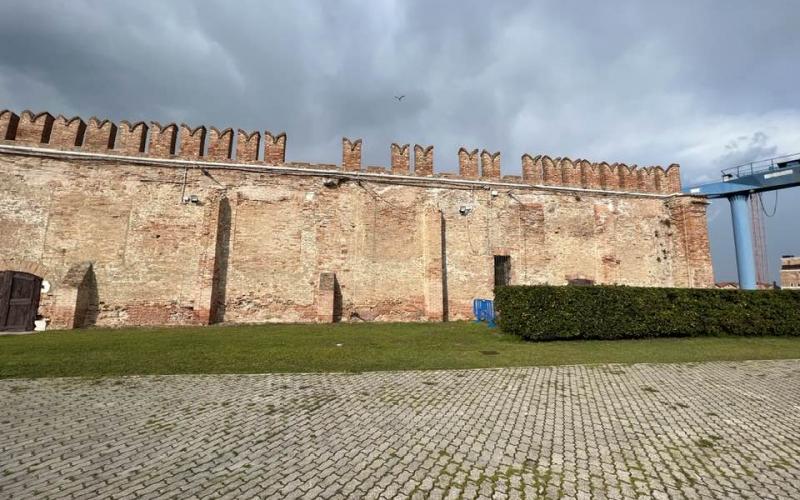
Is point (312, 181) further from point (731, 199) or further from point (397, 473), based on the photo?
point (731, 199)

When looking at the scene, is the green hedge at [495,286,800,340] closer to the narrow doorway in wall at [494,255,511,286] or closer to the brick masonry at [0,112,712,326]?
the brick masonry at [0,112,712,326]

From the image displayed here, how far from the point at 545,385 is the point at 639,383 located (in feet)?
5.32

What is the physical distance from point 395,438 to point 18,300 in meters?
15.7

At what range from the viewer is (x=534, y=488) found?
2.74 m

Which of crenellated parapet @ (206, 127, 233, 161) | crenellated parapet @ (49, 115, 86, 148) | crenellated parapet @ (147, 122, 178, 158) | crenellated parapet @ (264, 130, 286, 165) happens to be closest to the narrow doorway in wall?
crenellated parapet @ (264, 130, 286, 165)

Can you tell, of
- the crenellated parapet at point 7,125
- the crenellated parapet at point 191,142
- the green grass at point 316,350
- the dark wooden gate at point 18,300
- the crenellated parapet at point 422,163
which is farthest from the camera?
the crenellated parapet at point 422,163

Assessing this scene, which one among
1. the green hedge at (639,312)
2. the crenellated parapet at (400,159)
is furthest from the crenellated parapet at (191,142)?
the green hedge at (639,312)

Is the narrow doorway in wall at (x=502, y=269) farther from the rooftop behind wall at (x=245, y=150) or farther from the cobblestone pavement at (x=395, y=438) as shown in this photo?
the cobblestone pavement at (x=395, y=438)

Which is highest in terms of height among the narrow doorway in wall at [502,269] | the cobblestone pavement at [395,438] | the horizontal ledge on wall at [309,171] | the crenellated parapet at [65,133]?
the crenellated parapet at [65,133]

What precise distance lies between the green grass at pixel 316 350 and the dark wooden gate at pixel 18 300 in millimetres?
2190

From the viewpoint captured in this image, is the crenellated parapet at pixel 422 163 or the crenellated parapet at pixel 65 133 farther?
the crenellated parapet at pixel 422 163

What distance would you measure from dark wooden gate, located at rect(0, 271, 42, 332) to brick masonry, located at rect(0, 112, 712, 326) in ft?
1.32

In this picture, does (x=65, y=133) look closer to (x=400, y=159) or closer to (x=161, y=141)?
(x=161, y=141)

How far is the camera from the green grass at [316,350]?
266 inches
